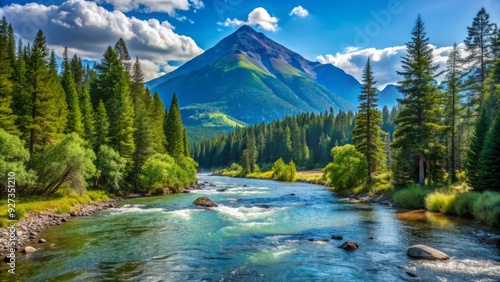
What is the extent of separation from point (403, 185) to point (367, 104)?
56.8 ft

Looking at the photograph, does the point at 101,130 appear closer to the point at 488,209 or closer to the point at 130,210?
the point at 130,210

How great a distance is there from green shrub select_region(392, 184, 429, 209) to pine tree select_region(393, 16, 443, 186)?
9.64 feet

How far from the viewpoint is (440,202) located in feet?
113

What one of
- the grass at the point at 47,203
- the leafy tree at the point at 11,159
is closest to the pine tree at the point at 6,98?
the leafy tree at the point at 11,159

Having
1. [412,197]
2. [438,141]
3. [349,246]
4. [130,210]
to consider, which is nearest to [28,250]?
[130,210]

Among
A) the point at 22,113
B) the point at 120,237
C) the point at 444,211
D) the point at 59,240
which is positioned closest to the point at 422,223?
the point at 444,211

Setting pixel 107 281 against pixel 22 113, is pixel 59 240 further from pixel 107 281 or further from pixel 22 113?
pixel 22 113

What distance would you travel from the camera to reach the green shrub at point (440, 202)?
110 feet

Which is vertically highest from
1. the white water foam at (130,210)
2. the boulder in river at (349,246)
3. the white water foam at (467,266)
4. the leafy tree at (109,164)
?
the leafy tree at (109,164)

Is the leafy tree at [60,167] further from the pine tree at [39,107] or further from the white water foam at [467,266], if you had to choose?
the white water foam at [467,266]

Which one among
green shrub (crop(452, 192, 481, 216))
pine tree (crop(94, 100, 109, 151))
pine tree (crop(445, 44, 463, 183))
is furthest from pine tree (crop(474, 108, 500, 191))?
pine tree (crop(94, 100, 109, 151))

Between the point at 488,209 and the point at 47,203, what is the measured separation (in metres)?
41.3

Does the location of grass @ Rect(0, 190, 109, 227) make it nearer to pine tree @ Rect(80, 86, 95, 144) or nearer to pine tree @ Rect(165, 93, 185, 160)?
pine tree @ Rect(80, 86, 95, 144)

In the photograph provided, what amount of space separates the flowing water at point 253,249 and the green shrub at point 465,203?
1.98 metres
